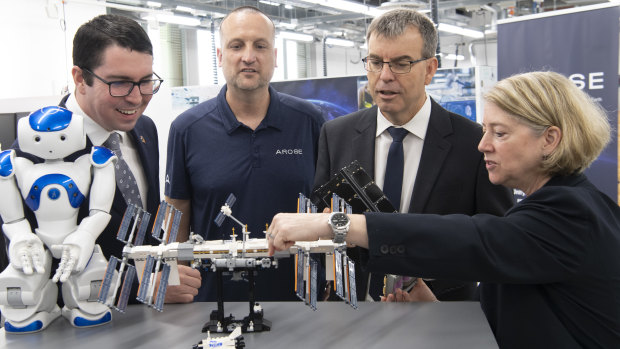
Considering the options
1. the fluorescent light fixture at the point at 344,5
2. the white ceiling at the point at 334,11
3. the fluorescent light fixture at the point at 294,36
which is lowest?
the fluorescent light fixture at the point at 294,36

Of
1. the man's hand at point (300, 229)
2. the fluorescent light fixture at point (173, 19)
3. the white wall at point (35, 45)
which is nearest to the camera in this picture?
the man's hand at point (300, 229)

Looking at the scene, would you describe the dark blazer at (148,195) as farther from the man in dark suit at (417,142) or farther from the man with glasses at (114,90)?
the man in dark suit at (417,142)

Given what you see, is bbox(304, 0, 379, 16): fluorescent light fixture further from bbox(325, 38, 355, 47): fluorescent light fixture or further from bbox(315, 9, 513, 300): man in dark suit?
bbox(315, 9, 513, 300): man in dark suit

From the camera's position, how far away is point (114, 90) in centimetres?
188

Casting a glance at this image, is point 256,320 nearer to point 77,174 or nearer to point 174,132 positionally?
point 77,174

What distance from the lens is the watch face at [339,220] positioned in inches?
57.1

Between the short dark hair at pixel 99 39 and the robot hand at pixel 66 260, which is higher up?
the short dark hair at pixel 99 39

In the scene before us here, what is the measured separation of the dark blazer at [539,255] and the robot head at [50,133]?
3.06 feet

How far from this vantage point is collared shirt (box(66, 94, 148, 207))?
193 centimetres

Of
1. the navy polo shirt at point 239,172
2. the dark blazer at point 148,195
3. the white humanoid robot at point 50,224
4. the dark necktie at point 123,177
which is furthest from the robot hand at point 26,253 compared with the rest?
the navy polo shirt at point 239,172

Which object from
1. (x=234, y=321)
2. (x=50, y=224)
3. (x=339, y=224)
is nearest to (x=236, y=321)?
(x=234, y=321)

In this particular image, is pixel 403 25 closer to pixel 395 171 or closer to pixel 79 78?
pixel 395 171

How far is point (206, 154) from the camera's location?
2400mm

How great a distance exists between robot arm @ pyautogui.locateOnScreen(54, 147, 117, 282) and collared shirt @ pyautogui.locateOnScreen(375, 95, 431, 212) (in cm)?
94
